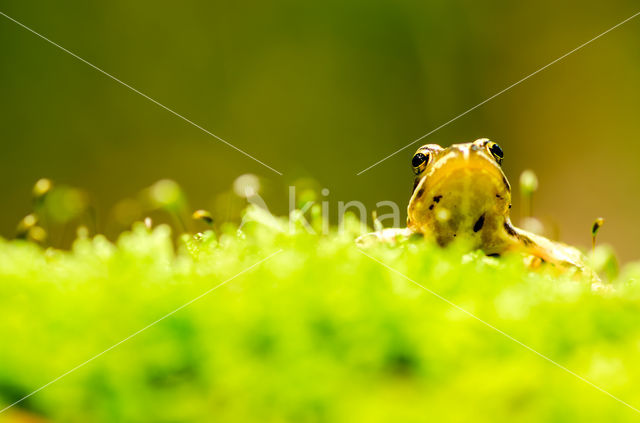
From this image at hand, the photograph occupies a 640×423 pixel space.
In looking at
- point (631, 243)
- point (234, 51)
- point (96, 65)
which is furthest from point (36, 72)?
point (631, 243)

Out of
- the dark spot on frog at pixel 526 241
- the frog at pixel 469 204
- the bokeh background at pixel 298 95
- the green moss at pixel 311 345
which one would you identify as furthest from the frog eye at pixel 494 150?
the bokeh background at pixel 298 95

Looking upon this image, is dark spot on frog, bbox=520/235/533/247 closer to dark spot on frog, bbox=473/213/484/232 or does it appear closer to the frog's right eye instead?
dark spot on frog, bbox=473/213/484/232

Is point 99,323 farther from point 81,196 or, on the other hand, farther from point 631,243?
point 631,243

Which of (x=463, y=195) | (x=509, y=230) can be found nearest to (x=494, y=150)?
(x=463, y=195)

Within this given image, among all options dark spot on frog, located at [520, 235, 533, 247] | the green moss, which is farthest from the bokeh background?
the green moss

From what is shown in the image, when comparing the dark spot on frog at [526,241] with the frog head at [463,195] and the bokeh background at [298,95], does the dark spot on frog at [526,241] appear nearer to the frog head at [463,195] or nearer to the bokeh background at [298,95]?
the frog head at [463,195]
